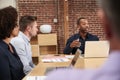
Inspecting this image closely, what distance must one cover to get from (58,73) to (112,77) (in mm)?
129

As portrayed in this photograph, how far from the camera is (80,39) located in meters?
5.02

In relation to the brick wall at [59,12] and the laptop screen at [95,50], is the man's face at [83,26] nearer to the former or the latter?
the laptop screen at [95,50]

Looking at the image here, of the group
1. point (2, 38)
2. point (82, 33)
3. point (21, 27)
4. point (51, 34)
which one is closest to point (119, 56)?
point (2, 38)

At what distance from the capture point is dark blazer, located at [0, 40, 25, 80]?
2795mm

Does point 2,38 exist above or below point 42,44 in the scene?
above

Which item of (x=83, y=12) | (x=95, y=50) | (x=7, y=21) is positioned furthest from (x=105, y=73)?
(x=83, y=12)

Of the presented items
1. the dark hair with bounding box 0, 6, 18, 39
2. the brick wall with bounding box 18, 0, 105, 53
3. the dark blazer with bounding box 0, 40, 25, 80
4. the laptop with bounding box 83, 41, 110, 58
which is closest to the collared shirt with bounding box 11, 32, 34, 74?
the dark blazer with bounding box 0, 40, 25, 80

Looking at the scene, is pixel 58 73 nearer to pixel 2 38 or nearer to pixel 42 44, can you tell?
pixel 2 38

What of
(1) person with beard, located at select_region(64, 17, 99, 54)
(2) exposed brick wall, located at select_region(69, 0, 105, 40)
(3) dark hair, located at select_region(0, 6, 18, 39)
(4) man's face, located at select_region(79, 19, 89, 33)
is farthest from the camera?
(2) exposed brick wall, located at select_region(69, 0, 105, 40)

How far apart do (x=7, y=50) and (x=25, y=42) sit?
2.51 ft

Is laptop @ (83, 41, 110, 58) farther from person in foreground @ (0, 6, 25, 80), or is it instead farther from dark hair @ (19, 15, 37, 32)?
person in foreground @ (0, 6, 25, 80)

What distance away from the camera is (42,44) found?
7.26m

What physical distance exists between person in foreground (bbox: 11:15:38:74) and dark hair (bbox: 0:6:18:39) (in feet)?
1.96

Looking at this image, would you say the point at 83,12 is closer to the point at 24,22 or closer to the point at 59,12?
the point at 59,12
